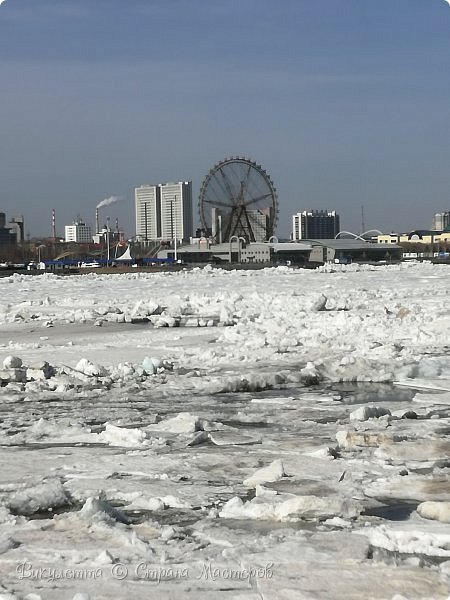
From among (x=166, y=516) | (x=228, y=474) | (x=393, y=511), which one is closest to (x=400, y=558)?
(x=393, y=511)

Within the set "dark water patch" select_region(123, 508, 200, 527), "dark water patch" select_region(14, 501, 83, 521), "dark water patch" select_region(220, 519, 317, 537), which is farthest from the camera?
"dark water patch" select_region(14, 501, 83, 521)

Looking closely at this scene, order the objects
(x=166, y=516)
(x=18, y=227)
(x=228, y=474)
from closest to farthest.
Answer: (x=166, y=516) < (x=228, y=474) < (x=18, y=227)

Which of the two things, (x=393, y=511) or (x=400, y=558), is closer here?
(x=400, y=558)

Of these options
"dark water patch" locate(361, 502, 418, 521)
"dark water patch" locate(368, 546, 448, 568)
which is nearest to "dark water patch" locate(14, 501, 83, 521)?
"dark water patch" locate(361, 502, 418, 521)

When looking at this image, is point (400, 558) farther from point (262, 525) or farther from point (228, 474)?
point (228, 474)

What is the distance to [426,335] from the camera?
13023 mm

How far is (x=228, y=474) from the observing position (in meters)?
5.47

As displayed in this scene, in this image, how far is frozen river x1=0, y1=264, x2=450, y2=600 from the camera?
3715mm

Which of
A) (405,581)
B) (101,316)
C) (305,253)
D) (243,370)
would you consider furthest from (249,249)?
(405,581)

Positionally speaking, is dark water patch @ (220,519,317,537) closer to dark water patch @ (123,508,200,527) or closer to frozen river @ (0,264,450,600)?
frozen river @ (0,264,450,600)

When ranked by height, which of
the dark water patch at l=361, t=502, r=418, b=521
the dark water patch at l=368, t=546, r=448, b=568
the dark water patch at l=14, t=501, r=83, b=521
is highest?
the dark water patch at l=368, t=546, r=448, b=568

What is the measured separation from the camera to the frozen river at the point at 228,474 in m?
3.71

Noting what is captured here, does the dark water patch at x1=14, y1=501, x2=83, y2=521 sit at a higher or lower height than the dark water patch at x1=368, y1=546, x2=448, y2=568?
lower

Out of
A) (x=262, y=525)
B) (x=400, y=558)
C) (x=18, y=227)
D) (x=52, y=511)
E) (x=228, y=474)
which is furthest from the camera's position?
(x=18, y=227)
